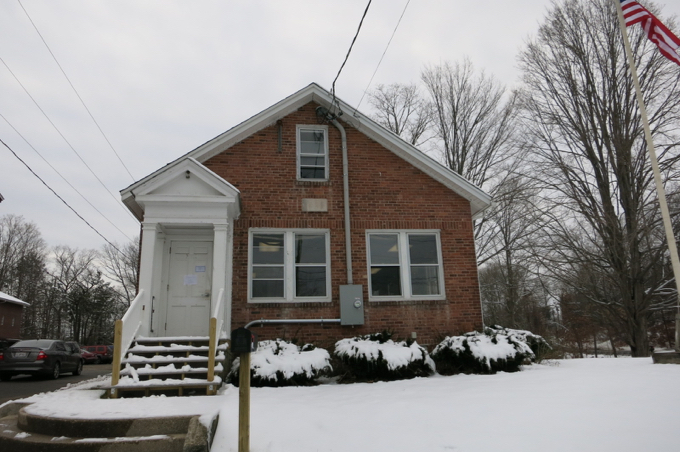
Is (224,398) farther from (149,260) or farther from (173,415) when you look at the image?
(149,260)

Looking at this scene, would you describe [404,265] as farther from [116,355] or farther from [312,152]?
[116,355]

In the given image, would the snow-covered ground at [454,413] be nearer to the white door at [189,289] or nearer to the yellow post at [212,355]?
the yellow post at [212,355]

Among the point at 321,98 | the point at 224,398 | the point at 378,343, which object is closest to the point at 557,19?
the point at 321,98

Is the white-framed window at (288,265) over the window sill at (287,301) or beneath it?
over

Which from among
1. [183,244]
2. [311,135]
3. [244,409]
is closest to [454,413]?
[244,409]

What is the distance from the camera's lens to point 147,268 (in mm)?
8500

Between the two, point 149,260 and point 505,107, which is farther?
point 505,107

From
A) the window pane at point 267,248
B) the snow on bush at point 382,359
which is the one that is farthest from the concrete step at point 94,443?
the window pane at point 267,248

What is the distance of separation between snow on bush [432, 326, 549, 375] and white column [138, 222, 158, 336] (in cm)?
562

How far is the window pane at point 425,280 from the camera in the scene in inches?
416

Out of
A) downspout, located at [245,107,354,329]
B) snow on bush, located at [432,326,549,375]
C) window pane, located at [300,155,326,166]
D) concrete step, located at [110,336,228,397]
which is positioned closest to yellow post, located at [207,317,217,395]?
concrete step, located at [110,336,228,397]

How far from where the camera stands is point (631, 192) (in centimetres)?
1474

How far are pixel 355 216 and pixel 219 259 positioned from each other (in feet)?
11.0

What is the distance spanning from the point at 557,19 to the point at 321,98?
1046 cm
